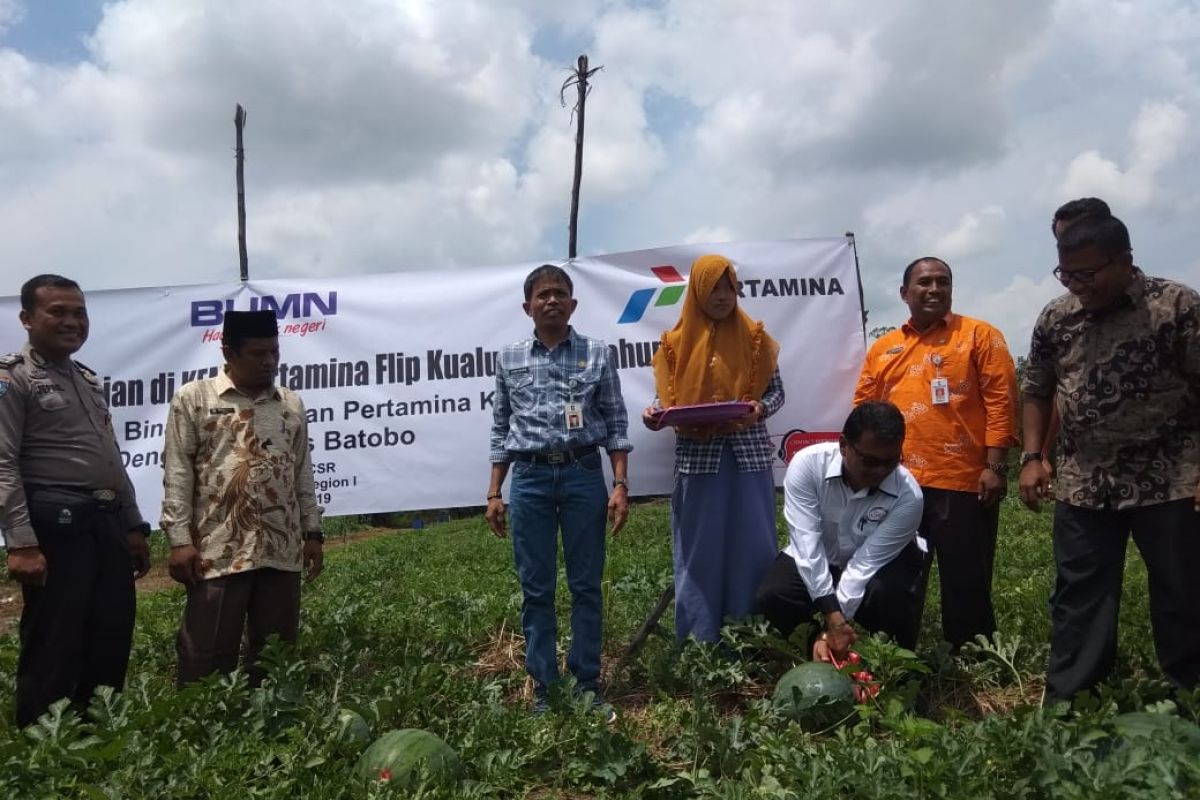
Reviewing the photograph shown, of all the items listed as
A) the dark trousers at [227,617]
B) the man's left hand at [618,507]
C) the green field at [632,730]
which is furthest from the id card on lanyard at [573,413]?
the dark trousers at [227,617]

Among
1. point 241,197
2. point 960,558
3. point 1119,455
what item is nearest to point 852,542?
point 960,558

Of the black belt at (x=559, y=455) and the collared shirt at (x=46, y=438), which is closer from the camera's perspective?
the collared shirt at (x=46, y=438)

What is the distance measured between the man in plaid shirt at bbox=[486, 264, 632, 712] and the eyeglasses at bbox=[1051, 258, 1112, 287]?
200 cm

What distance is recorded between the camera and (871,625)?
4.27 metres

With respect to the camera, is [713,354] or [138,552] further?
[713,354]

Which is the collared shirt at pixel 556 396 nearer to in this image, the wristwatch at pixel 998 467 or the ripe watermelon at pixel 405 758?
the ripe watermelon at pixel 405 758

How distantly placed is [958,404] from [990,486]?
421 mm

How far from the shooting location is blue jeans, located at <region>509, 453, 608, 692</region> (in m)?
4.26

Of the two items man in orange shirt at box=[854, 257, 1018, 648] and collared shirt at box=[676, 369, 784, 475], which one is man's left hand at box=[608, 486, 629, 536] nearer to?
collared shirt at box=[676, 369, 784, 475]

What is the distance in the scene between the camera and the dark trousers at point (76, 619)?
3.74m

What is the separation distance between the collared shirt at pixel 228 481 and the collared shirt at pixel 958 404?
9.98 feet

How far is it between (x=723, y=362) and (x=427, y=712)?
7.05ft

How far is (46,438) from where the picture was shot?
385 centimetres

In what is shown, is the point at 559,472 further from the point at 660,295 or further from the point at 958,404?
the point at 958,404
